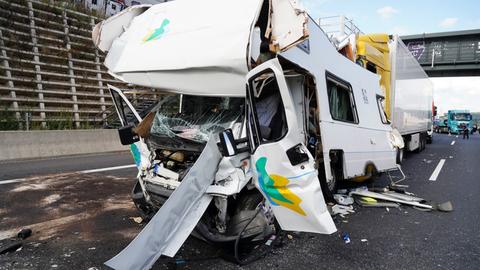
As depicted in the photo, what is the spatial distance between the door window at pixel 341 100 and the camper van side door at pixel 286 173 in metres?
1.78

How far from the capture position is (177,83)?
11.1 feet

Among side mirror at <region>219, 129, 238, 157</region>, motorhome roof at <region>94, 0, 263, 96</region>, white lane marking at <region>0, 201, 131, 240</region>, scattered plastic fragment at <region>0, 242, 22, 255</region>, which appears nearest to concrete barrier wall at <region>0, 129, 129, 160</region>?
white lane marking at <region>0, 201, 131, 240</region>

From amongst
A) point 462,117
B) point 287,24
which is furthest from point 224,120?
point 462,117

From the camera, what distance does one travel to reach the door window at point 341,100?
15.2 ft

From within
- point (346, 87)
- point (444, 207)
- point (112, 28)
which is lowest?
point (444, 207)

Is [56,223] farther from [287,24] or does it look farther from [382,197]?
[382,197]

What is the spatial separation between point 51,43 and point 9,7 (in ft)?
5.22

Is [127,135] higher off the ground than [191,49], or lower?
lower

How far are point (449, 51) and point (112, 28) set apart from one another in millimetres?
32248

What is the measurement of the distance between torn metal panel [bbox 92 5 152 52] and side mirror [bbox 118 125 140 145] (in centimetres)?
129

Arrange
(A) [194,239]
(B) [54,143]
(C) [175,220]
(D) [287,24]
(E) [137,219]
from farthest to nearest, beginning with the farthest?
1. (B) [54,143]
2. (E) [137,219]
3. (A) [194,239]
4. (D) [287,24]
5. (C) [175,220]

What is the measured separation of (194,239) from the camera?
12.1ft

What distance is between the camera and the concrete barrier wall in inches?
329

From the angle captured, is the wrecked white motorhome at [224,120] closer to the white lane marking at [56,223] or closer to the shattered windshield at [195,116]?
the shattered windshield at [195,116]
